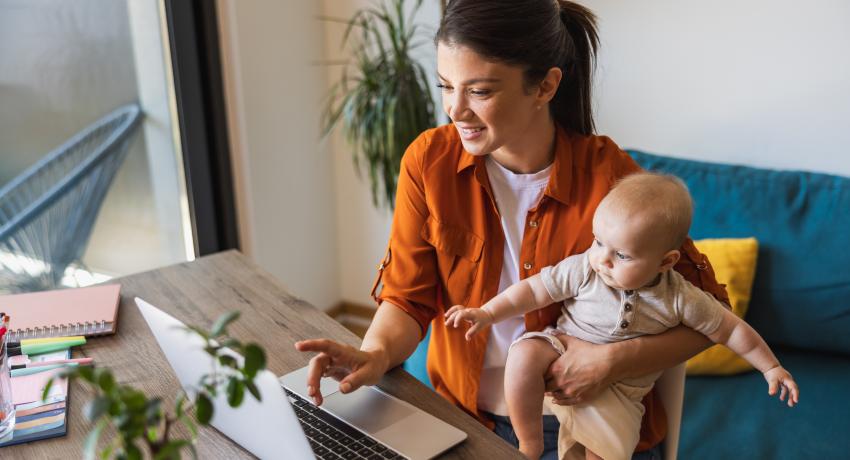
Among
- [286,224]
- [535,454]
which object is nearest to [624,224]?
[535,454]

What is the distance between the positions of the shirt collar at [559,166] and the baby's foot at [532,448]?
1.38ft

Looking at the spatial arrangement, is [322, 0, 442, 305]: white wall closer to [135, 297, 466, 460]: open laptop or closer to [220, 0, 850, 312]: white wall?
[220, 0, 850, 312]: white wall

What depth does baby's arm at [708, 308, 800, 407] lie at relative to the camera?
118 centimetres

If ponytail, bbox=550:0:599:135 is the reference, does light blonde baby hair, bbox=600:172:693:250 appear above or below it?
below

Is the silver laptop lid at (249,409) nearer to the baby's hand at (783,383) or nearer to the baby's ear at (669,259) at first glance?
the baby's ear at (669,259)

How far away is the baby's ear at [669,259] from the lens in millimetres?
1198

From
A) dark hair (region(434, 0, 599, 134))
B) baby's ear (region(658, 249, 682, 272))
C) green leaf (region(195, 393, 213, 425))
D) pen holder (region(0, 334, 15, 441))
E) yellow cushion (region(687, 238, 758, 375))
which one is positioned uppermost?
dark hair (region(434, 0, 599, 134))

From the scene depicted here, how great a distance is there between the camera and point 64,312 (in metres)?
1.39

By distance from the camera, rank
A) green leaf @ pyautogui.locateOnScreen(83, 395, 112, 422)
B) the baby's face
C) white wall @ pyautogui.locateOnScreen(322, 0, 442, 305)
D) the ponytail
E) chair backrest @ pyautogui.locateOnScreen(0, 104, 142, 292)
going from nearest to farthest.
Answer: green leaf @ pyautogui.locateOnScreen(83, 395, 112, 422), the baby's face, the ponytail, chair backrest @ pyautogui.locateOnScreen(0, 104, 142, 292), white wall @ pyautogui.locateOnScreen(322, 0, 442, 305)

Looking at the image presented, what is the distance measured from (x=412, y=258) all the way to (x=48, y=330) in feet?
2.19

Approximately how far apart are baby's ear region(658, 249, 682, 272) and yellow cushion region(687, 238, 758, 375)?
777 millimetres

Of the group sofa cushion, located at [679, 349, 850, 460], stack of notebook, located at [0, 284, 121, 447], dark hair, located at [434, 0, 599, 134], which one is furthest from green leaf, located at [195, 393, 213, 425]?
sofa cushion, located at [679, 349, 850, 460]

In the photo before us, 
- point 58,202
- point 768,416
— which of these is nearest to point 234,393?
point 768,416

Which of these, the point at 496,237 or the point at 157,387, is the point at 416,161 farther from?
the point at 157,387
